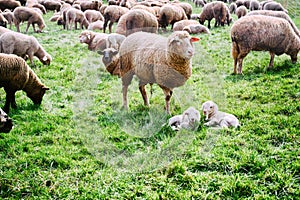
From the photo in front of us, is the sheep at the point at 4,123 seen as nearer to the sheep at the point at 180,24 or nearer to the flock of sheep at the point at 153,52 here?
the flock of sheep at the point at 153,52

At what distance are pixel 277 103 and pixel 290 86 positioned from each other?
0.97 metres

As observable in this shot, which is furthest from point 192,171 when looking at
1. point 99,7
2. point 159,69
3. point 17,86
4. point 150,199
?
point 99,7

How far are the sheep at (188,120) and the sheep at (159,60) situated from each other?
48 centimetres

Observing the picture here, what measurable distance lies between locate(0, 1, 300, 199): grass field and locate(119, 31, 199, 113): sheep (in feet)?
1.08

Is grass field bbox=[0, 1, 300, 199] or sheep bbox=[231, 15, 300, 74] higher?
sheep bbox=[231, 15, 300, 74]

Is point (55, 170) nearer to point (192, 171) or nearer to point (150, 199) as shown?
point (150, 199)

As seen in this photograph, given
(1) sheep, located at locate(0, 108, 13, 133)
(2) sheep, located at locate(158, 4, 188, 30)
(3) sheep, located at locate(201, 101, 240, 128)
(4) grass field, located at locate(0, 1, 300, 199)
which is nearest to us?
(4) grass field, located at locate(0, 1, 300, 199)

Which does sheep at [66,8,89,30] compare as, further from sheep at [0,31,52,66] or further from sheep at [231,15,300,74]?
sheep at [231,15,300,74]

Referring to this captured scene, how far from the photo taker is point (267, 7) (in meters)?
18.0

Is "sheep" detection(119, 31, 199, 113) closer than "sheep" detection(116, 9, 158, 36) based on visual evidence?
Yes

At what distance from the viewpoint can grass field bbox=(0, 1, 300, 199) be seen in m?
3.92

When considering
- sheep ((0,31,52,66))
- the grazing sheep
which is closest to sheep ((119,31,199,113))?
the grazing sheep

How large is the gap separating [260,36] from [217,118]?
345 centimetres

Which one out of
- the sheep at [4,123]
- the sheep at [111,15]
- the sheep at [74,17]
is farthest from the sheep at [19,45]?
the sheep at [74,17]
